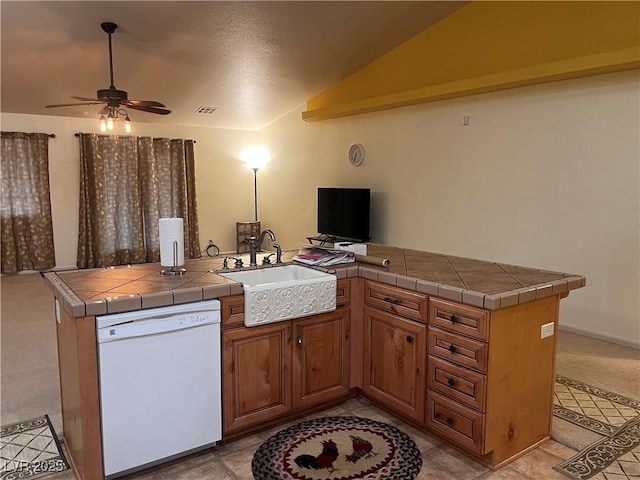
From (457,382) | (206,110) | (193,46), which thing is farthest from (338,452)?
(206,110)

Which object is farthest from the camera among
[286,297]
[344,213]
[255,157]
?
[255,157]

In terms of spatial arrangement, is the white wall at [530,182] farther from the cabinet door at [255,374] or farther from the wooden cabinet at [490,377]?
the cabinet door at [255,374]

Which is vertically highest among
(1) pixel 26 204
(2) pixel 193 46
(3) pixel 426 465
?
(2) pixel 193 46

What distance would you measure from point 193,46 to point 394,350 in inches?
151

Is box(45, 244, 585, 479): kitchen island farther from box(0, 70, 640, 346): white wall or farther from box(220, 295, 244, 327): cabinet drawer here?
box(0, 70, 640, 346): white wall

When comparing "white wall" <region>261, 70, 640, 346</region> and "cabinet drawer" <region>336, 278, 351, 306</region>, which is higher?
"white wall" <region>261, 70, 640, 346</region>

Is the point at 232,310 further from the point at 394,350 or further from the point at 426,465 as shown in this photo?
the point at 426,465

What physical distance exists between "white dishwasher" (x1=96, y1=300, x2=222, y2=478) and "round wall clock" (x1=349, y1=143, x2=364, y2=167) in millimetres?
4563

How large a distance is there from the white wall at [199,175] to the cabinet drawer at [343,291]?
592cm

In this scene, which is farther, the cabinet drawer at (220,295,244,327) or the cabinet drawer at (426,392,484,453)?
the cabinet drawer at (220,295,244,327)

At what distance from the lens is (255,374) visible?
8.11 feet

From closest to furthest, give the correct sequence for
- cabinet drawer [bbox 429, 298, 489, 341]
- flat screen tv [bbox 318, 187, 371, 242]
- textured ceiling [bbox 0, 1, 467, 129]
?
cabinet drawer [bbox 429, 298, 489, 341] < textured ceiling [bbox 0, 1, 467, 129] < flat screen tv [bbox 318, 187, 371, 242]

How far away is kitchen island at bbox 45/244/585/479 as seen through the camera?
2072 millimetres

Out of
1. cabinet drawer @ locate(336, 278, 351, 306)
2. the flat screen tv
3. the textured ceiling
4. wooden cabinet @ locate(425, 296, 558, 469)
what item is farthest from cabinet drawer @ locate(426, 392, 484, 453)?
the flat screen tv
